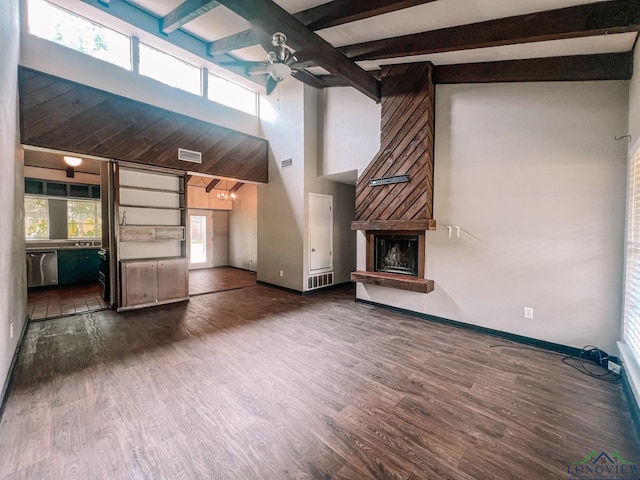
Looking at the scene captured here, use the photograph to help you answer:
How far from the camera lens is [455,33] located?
3.05 meters

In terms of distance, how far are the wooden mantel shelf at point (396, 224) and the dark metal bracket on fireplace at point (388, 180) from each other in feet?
2.01

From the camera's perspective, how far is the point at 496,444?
1791 mm

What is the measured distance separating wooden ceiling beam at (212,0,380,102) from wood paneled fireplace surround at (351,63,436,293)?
69 cm

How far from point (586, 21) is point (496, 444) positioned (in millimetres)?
3574

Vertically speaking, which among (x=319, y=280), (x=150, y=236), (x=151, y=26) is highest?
(x=151, y=26)

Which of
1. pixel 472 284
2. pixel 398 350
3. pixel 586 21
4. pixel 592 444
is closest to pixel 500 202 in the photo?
pixel 472 284

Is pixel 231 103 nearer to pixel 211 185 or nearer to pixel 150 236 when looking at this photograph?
pixel 211 185

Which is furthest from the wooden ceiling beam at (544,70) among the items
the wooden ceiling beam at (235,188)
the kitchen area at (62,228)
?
the wooden ceiling beam at (235,188)

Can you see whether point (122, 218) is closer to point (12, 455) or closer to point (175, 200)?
point (175, 200)

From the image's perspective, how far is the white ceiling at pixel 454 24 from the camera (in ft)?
8.54

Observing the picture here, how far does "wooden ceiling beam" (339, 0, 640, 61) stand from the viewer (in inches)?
91.5

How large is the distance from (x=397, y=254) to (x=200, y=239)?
6973 millimetres

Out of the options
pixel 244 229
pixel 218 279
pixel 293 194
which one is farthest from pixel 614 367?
Result: pixel 244 229

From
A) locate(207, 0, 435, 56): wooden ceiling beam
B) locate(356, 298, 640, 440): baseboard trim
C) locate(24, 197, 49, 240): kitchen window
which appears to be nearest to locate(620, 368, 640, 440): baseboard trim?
locate(356, 298, 640, 440): baseboard trim
